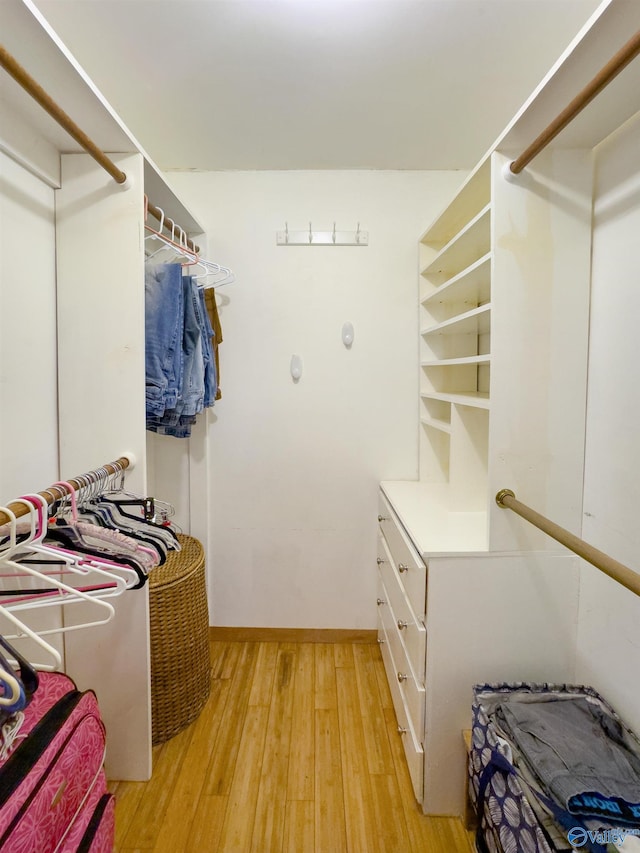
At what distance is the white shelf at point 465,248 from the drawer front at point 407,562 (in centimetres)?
109

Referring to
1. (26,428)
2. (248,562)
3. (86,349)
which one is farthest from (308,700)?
(86,349)

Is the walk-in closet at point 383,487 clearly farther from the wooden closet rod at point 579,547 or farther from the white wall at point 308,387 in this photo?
the white wall at point 308,387

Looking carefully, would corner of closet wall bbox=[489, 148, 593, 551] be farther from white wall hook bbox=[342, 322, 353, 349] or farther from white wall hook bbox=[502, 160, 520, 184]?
white wall hook bbox=[342, 322, 353, 349]

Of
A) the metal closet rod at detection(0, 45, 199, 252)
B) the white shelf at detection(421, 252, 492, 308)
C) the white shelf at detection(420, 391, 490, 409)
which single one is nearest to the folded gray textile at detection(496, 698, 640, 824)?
the white shelf at detection(420, 391, 490, 409)

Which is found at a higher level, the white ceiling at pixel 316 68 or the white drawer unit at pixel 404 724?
the white ceiling at pixel 316 68

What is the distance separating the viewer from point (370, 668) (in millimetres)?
1951

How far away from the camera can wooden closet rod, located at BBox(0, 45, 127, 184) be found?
0.80 m

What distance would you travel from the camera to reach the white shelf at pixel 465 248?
133 centimetres

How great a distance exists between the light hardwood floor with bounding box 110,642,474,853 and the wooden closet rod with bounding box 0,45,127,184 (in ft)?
6.46

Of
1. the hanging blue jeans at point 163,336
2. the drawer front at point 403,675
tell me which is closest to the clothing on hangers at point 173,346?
the hanging blue jeans at point 163,336

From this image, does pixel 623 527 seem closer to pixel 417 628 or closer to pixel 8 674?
pixel 417 628

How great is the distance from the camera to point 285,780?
1.39m

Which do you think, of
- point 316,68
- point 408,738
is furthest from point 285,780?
point 316,68

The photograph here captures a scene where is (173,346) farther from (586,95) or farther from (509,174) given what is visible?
(586,95)
